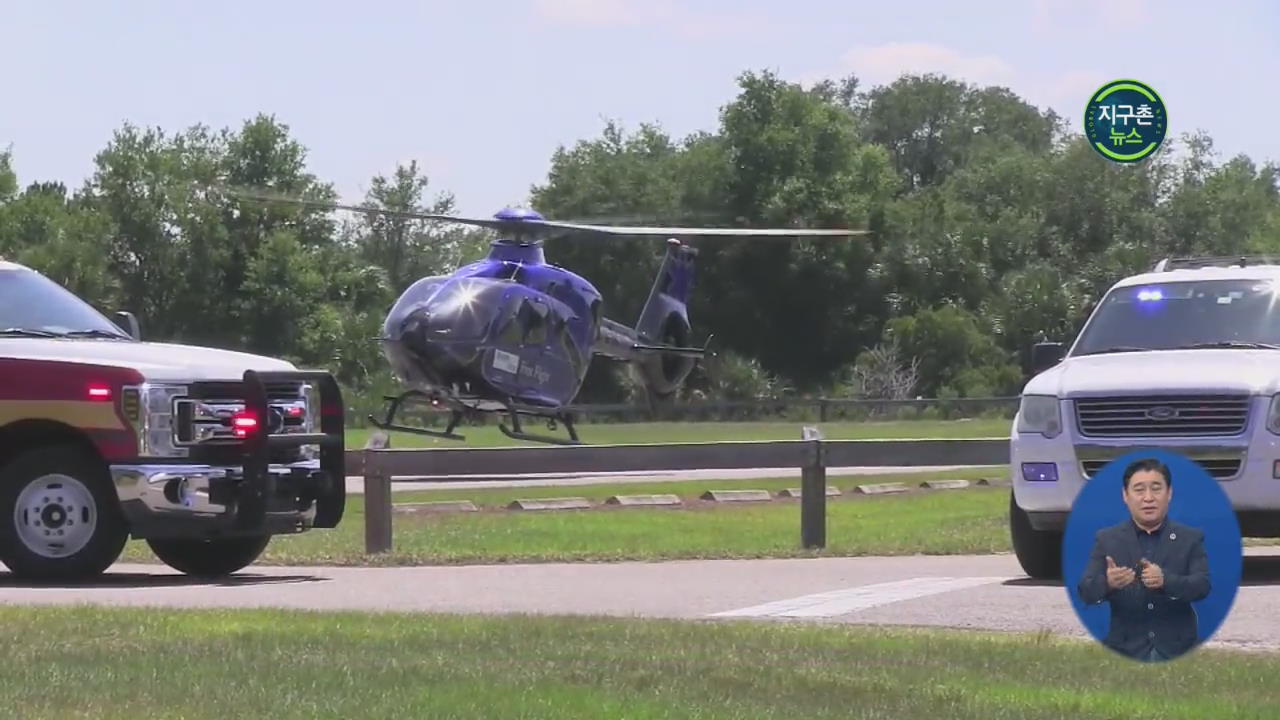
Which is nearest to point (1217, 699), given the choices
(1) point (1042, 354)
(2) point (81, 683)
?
(2) point (81, 683)

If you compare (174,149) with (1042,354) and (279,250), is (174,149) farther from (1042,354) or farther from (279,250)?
(1042,354)

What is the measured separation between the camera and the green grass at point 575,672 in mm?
8430

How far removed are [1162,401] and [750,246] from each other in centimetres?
6783

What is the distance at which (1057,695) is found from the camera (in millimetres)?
8852

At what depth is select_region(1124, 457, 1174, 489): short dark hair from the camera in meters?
6.73

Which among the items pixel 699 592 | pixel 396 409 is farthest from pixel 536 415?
pixel 699 592

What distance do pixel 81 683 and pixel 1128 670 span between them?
4.25 metres

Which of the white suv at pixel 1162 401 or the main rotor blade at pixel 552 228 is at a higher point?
the main rotor blade at pixel 552 228

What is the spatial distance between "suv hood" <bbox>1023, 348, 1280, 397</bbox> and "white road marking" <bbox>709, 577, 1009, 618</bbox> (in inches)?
52.5

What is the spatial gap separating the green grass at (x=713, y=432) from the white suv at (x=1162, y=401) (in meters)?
32.4

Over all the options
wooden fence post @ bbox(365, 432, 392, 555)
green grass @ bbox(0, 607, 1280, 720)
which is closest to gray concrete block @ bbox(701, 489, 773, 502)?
wooden fence post @ bbox(365, 432, 392, 555)

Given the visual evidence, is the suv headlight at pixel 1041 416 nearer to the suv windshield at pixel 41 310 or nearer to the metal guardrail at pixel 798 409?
the suv windshield at pixel 41 310

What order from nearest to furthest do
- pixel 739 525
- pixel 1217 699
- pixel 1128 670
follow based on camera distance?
pixel 1217 699 < pixel 1128 670 < pixel 739 525

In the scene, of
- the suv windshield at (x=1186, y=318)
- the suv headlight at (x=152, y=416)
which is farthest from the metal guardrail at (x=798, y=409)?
the suv headlight at (x=152, y=416)
